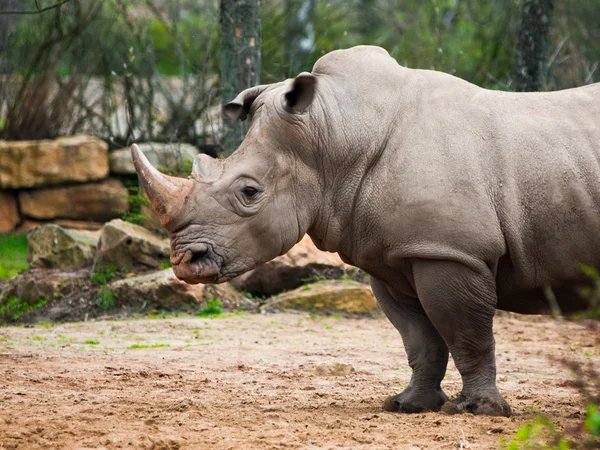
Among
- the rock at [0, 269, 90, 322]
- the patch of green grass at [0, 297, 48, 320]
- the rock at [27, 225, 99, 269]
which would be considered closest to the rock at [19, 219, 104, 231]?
the rock at [27, 225, 99, 269]

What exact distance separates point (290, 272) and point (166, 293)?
139 cm

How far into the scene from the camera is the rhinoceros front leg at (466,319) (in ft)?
16.6

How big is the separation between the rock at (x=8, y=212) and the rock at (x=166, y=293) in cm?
558

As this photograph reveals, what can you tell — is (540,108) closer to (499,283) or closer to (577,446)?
(499,283)

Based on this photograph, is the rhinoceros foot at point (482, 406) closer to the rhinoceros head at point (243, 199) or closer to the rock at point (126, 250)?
the rhinoceros head at point (243, 199)

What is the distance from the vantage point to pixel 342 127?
5359 mm

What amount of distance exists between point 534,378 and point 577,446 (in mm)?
3806

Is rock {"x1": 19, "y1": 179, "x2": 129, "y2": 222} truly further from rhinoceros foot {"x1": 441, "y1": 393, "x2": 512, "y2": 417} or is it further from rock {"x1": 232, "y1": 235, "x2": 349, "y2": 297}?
rhinoceros foot {"x1": 441, "y1": 393, "x2": 512, "y2": 417}

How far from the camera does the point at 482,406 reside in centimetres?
528

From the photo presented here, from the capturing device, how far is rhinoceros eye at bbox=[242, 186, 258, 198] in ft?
17.2

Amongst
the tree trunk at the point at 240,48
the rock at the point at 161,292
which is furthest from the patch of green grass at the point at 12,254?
the tree trunk at the point at 240,48

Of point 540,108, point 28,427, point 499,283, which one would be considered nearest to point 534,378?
point 499,283

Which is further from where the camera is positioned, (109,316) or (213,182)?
(109,316)

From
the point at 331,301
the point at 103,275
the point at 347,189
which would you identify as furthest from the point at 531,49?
the point at 347,189
